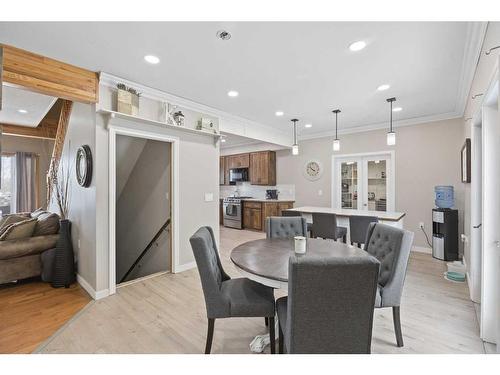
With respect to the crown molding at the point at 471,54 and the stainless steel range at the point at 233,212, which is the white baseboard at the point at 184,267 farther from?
the crown molding at the point at 471,54

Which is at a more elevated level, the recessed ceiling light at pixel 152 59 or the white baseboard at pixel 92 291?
the recessed ceiling light at pixel 152 59

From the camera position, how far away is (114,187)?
2.94 m

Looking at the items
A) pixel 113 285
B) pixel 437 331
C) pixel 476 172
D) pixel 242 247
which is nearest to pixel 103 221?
pixel 113 285

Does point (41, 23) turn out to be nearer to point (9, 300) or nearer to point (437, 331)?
point (9, 300)

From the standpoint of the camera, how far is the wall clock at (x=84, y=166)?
284 cm

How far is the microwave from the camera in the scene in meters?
7.36

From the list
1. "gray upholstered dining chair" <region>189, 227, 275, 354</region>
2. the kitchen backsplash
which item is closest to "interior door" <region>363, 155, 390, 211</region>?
the kitchen backsplash

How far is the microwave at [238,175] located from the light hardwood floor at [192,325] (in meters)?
4.55

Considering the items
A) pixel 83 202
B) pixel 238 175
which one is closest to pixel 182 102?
pixel 83 202

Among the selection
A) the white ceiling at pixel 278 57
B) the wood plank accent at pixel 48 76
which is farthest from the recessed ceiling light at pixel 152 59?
the wood plank accent at pixel 48 76

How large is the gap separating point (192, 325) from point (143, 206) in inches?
106

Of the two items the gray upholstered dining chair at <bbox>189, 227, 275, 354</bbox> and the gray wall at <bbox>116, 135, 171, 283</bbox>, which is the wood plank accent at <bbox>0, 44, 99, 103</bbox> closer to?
the gray wall at <bbox>116, 135, 171, 283</bbox>

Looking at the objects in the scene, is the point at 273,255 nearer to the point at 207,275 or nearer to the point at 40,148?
the point at 207,275

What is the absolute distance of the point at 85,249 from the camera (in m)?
3.00
